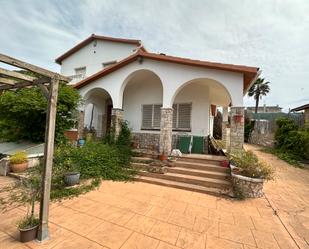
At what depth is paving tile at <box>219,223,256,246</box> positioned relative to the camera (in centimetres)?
310

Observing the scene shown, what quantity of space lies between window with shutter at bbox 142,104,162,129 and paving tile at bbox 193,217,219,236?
250 inches

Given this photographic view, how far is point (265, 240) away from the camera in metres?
3.14

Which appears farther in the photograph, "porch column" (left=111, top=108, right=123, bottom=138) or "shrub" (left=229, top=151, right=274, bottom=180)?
"porch column" (left=111, top=108, right=123, bottom=138)

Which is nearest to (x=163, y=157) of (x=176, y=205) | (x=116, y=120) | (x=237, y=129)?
(x=176, y=205)

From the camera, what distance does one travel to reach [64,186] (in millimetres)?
5152

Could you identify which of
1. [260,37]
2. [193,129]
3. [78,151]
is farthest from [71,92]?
[260,37]

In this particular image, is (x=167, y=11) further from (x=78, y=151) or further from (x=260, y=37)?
(x=78, y=151)

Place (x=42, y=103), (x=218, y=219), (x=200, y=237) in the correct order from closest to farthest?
(x=200, y=237), (x=218, y=219), (x=42, y=103)

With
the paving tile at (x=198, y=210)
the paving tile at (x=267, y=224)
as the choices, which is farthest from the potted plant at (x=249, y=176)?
the paving tile at (x=198, y=210)

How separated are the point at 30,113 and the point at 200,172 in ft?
24.9

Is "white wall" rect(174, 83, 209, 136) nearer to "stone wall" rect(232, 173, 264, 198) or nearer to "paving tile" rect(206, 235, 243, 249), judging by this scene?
"stone wall" rect(232, 173, 264, 198)

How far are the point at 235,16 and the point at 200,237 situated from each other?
723 centimetres

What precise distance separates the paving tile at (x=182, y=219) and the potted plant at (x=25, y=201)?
244 cm

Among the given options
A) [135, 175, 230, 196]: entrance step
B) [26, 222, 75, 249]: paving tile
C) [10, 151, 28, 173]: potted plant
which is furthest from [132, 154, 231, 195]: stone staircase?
[10, 151, 28, 173]: potted plant
